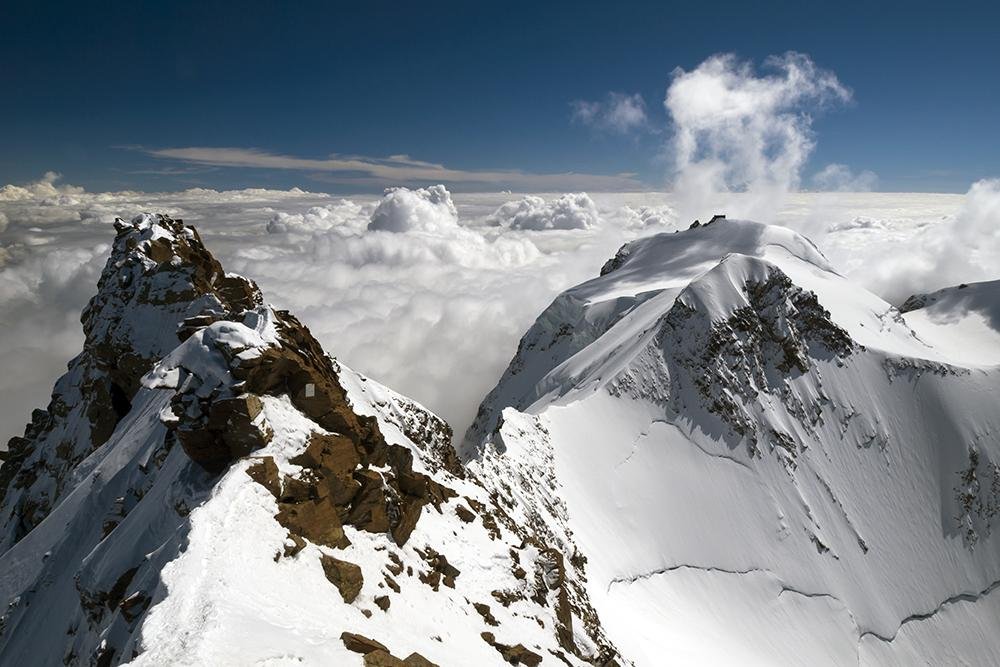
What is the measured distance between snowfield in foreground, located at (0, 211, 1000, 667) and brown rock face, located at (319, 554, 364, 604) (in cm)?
9

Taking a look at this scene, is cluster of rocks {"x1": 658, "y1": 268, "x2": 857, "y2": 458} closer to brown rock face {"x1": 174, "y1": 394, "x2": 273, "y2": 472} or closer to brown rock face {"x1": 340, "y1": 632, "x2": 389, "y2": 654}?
brown rock face {"x1": 174, "y1": 394, "x2": 273, "y2": 472}

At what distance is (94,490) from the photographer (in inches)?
1391

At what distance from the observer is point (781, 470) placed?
82375 mm

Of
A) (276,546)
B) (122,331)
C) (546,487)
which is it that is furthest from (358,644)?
(122,331)

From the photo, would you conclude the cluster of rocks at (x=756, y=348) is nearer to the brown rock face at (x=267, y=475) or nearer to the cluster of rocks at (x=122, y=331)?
the cluster of rocks at (x=122, y=331)

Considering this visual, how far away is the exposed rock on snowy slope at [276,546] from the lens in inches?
655

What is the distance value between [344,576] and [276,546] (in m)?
2.96

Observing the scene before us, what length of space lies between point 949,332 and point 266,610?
16854 cm

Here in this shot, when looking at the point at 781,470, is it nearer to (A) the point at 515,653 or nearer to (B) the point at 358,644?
(A) the point at 515,653

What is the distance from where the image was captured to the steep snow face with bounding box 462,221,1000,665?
63375 millimetres

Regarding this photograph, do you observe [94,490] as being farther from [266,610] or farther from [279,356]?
[266,610]

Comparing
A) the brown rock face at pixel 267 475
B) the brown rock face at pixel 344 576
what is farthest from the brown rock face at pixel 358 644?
the brown rock face at pixel 267 475

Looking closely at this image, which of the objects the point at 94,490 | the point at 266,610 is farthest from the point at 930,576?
the point at 94,490

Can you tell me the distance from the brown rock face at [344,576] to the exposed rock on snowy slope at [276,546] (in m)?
0.08
